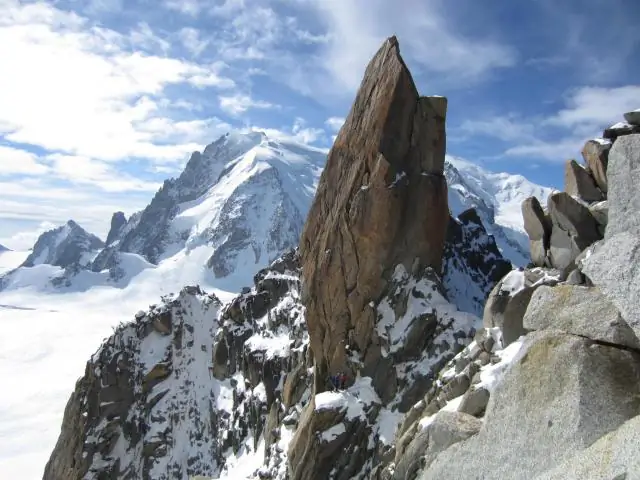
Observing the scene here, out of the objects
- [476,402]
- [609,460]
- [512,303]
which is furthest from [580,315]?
[512,303]

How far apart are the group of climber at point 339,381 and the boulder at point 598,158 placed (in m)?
22.2

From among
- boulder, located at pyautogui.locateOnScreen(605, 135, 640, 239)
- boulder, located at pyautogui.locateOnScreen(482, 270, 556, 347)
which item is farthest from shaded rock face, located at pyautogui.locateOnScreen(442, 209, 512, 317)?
boulder, located at pyautogui.locateOnScreen(605, 135, 640, 239)

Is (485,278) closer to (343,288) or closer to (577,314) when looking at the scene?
(343,288)

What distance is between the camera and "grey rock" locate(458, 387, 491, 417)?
14594 mm

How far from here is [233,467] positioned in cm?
5688

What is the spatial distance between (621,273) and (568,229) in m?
9.29

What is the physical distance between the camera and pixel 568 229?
18109 mm

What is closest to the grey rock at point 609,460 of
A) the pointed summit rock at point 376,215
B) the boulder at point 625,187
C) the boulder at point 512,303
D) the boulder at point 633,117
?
the boulder at point 625,187

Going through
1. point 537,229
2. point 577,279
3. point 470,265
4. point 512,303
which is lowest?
point 512,303

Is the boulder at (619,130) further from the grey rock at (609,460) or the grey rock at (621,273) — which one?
the grey rock at (609,460)

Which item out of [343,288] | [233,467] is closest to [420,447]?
[343,288]

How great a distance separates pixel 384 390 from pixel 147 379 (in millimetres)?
54603

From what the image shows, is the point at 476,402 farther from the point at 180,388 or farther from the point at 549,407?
the point at 180,388

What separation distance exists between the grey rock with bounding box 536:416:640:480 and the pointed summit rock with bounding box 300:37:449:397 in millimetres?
27354
